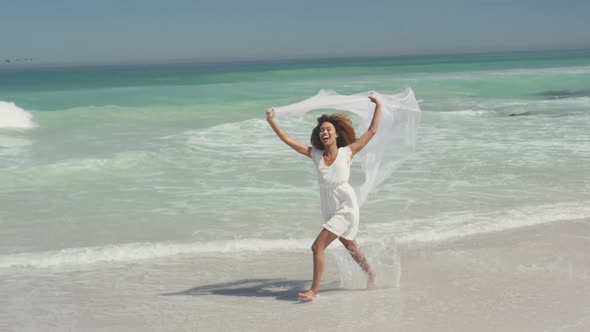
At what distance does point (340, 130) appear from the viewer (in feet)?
17.3

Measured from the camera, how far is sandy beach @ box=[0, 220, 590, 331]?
4.78 metres

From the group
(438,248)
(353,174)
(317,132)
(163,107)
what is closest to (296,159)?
(353,174)

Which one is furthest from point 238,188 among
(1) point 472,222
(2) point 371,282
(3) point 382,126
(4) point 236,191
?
(2) point 371,282

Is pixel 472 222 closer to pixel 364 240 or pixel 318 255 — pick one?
pixel 364 240

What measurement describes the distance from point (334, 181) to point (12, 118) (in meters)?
18.2

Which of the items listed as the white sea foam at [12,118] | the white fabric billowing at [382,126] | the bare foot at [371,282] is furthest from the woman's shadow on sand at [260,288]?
the white sea foam at [12,118]

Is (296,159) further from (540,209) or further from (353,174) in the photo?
(540,209)

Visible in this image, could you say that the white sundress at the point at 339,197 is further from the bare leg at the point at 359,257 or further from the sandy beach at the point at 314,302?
the sandy beach at the point at 314,302

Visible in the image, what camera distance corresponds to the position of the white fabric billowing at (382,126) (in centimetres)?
576

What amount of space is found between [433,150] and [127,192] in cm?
608

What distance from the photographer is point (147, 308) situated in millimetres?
5152

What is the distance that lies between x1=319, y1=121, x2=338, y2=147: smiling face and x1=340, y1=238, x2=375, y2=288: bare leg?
2.44 feet

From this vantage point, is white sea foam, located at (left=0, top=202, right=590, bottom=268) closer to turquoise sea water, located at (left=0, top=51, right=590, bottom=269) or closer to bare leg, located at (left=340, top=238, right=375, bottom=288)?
turquoise sea water, located at (left=0, top=51, right=590, bottom=269)

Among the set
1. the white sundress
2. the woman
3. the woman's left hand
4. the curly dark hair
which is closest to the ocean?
the woman
